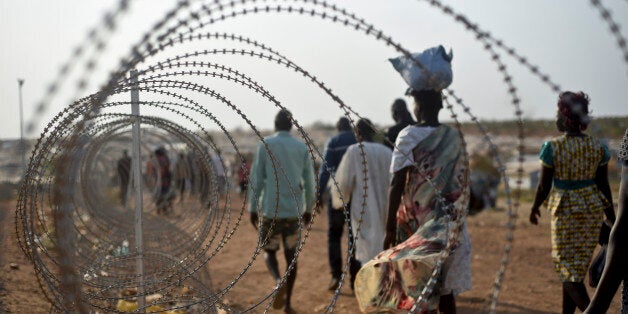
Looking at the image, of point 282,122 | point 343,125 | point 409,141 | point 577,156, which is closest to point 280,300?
point 282,122

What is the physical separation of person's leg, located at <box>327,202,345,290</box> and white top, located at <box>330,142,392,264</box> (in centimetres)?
71

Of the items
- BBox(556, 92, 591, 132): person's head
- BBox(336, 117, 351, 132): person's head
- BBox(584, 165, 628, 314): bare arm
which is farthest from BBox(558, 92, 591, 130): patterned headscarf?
BBox(336, 117, 351, 132): person's head

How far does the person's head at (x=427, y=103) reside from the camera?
13.9ft

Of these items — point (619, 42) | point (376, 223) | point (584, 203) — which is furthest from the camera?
point (376, 223)

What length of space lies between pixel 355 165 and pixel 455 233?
2.77m

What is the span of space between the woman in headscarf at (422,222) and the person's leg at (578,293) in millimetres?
1005

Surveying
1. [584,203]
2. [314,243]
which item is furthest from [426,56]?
[314,243]

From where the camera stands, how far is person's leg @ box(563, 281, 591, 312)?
4.60 metres

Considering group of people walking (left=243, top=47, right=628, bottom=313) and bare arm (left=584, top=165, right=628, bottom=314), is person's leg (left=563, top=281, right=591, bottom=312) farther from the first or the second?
bare arm (left=584, top=165, right=628, bottom=314)

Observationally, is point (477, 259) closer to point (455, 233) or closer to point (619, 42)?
point (455, 233)

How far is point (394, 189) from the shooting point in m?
4.29

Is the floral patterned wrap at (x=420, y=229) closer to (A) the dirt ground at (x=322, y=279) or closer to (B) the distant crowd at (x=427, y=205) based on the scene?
(B) the distant crowd at (x=427, y=205)

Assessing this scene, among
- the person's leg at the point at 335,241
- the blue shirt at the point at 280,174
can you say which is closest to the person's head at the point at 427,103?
the blue shirt at the point at 280,174

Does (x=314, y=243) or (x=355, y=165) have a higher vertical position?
(x=355, y=165)
